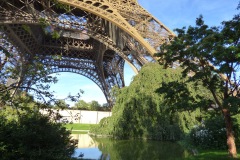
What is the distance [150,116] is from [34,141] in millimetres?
8874

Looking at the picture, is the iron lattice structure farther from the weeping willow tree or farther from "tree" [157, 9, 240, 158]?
"tree" [157, 9, 240, 158]

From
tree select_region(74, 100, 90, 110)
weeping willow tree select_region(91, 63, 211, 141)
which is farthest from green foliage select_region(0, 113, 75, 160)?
weeping willow tree select_region(91, 63, 211, 141)

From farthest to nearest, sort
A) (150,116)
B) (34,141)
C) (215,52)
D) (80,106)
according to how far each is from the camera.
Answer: (80,106), (150,116), (215,52), (34,141)

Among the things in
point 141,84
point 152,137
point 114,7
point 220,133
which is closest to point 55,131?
point 220,133

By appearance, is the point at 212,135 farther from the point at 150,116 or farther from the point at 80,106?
the point at 80,106

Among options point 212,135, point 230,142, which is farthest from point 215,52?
point 212,135

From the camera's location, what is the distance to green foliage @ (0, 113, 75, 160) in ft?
16.7

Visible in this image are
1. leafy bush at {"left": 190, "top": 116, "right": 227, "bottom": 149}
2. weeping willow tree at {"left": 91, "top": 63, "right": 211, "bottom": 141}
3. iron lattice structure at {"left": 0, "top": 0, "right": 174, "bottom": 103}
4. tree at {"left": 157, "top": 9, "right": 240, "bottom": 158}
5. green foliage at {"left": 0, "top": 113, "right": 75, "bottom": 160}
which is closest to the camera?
green foliage at {"left": 0, "top": 113, "right": 75, "bottom": 160}

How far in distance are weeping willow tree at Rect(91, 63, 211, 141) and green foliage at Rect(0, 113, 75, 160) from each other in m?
7.91

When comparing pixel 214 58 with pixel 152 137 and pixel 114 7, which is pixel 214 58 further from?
pixel 114 7

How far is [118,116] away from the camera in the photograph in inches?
550

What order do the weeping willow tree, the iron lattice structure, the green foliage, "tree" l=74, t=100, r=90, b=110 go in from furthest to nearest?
the iron lattice structure → the weeping willow tree → "tree" l=74, t=100, r=90, b=110 → the green foliage

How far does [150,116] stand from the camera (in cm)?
1351

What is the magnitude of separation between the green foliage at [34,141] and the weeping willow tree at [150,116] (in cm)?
791
